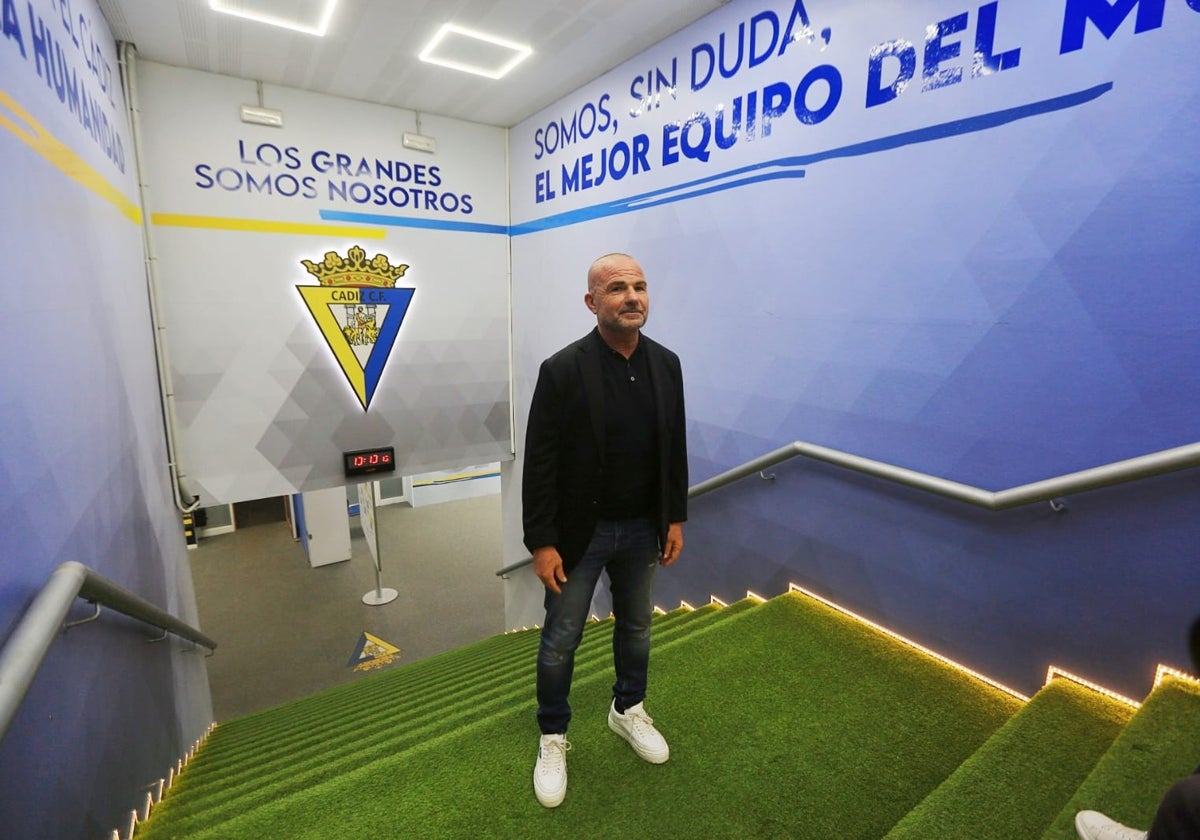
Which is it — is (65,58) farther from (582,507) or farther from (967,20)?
(967,20)

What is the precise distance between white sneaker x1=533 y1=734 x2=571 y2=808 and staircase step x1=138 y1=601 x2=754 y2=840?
28cm

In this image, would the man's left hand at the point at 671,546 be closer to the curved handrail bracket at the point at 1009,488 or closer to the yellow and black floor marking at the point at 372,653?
the curved handrail bracket at the point at 1009,488

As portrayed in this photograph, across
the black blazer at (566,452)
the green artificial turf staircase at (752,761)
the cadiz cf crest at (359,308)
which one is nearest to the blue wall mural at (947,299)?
the green artificial turf staircase at (752,761)

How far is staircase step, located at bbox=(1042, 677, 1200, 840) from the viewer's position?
141 cm

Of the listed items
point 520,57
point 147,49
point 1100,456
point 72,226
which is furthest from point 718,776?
point 147,49

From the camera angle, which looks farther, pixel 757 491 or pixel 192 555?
pixel 192 555

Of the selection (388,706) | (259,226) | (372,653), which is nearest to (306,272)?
(259,226)

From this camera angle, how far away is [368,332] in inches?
199

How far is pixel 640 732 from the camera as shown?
1.96 m

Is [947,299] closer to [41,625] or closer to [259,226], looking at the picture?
[41,625]

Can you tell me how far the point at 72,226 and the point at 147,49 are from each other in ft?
8.58

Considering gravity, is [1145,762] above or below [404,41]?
below

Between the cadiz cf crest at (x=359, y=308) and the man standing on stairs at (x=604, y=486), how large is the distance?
376 cm

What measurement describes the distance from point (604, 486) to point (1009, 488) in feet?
5.17
